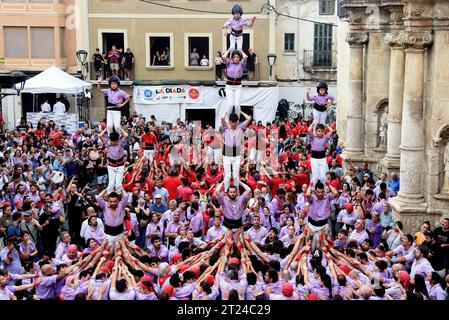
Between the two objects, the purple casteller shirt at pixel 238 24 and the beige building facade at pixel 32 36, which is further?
the beige building facade at pixel 32 36

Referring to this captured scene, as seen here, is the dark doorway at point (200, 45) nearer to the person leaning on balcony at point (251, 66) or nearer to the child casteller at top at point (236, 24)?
the person leaning on balcony at point (251, 66)

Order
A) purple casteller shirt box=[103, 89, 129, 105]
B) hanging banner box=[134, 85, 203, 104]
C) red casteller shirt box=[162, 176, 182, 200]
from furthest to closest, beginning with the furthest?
hanging banner box=[134, 85, 203, 104] → red casteller shirt box=[162, 176, 182, 200] → purple casteller shirt box=[103, 89, 129, 105]

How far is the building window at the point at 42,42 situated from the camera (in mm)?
39844

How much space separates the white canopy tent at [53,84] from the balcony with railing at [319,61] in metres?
13.3

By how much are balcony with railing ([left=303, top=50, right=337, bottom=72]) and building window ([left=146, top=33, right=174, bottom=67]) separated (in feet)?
23.3

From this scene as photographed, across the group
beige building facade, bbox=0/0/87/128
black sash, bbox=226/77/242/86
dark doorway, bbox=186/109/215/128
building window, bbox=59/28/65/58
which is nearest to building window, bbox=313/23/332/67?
dark doorway, bbox=186/109/215/128

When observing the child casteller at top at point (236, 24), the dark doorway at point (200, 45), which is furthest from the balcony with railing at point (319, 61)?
the child casteller at top at point (236, 24)

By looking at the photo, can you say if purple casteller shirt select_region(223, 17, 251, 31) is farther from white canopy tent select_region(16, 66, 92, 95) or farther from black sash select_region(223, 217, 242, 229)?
white canopy tent select_region(16, 66, 92, 95)

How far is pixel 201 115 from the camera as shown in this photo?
39500 millimetres

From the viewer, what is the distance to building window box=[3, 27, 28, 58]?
39.7 m

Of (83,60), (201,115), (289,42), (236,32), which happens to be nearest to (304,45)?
(289,42)

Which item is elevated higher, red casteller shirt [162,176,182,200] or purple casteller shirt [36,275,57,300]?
red casteller shirt [162,176,182,200]
